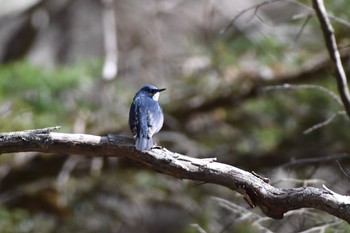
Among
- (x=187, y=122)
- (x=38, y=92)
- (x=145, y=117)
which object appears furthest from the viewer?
(x=187, y=122)

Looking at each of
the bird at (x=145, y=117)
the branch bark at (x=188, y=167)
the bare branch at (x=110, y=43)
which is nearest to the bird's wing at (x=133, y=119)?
the bird at (x=145, y=117)

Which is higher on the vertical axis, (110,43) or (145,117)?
(110,43)

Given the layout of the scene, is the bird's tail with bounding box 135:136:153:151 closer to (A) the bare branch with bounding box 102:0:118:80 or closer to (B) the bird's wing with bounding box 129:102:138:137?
(B) the bird's wing with bounding box 129:102:138:137

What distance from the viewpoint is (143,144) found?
2898 millimetres

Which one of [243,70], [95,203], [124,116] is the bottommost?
[95,203]

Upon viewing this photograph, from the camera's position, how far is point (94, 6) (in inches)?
340

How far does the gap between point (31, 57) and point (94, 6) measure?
3.47 ft

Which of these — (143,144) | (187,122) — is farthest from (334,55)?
(187,122)

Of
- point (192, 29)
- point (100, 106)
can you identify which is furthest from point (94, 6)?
point (100, 106)

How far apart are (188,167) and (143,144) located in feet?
0.70

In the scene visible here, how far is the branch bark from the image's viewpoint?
2727 mm

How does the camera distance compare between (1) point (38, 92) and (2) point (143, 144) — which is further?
(1) point (38, 92)

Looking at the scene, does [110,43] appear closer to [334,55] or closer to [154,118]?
[154,118]

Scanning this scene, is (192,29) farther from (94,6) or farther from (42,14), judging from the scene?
(42,14)
